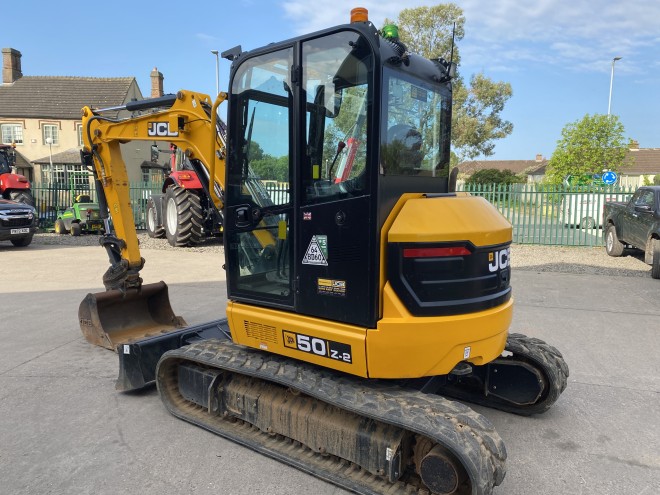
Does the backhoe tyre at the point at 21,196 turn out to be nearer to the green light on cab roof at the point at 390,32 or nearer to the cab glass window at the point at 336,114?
the cab glass window at the point at 336,114

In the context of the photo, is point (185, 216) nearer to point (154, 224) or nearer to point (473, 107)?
point (154, 224)

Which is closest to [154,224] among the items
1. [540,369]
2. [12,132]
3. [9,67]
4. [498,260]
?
[540,369]

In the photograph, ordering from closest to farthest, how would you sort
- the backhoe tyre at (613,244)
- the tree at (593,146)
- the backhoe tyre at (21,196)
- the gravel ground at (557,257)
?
the gravel ground at (557,257)
the backhoe tyre at (613,244)
the backhoe tyre at (21,196)
the tree at (593,146)

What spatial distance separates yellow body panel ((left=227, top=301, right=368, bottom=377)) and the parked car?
12.3 meters

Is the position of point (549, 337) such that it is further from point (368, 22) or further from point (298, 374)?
point (368, 22)

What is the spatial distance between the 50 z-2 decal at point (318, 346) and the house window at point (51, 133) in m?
36.7

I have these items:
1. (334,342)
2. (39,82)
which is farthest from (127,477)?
(39,82)

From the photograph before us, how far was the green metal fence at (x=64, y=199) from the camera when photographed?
17.8 m

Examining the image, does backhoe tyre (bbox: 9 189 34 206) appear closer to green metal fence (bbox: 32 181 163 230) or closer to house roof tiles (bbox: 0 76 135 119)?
green metal fence (bbox: 32 181 163 230)

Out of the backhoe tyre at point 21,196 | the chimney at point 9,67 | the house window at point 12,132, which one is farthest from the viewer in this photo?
the chimney at point 9,67

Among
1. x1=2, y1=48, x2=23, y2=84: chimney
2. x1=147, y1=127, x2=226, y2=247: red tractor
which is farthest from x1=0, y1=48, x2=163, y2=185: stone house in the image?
x1=147, y1=127, x2=226, y2=247: red tractor

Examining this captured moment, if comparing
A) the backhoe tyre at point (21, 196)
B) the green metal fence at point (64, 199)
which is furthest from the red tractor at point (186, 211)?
the backhoe tyre at point (21, 196)

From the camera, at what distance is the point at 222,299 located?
8.17 metres

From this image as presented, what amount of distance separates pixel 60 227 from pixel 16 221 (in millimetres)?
3484
